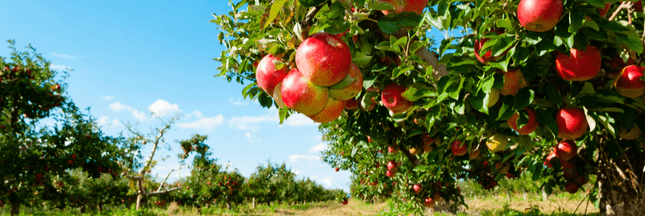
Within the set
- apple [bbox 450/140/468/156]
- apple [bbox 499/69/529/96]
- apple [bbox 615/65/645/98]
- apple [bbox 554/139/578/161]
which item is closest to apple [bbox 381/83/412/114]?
apple [bbox 499/69/529/96]

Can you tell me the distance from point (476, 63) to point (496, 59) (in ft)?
0.37

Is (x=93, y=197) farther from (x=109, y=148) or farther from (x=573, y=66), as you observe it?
(x=573, y=66)

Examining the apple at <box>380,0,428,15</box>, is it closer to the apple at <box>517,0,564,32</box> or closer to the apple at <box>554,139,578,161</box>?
the apple at <box>517,0,564,32</box>

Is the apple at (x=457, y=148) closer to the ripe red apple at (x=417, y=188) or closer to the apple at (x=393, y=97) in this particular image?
the apple at (x=393, y=97)

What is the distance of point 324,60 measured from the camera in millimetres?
748

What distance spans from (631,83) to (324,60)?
1.74m

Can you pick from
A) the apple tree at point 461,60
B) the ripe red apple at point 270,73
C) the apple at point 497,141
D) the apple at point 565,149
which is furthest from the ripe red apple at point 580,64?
the apple at point 565,149

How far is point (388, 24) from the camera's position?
0.94 meters

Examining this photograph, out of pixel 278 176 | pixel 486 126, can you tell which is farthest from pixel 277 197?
pixel 486 126

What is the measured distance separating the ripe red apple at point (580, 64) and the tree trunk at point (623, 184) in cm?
213

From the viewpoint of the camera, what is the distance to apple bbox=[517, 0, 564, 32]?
1290mm

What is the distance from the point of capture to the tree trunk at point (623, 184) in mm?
2984

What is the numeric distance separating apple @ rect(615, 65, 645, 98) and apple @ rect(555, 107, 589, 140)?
0.66 feet

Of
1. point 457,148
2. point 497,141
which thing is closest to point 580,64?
point 497,141
